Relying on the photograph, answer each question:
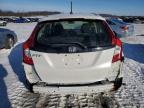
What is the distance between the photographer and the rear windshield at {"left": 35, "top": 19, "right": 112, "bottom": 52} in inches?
205

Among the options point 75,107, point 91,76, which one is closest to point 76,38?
point 91,76

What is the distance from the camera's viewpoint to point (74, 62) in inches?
203

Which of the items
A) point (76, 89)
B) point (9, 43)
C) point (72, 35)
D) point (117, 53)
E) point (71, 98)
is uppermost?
point (72, 35)

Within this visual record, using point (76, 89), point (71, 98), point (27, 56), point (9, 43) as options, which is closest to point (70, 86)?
point (76, 89)

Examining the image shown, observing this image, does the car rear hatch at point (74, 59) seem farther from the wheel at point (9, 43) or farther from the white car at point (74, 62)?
the wheel at point (9, 43)

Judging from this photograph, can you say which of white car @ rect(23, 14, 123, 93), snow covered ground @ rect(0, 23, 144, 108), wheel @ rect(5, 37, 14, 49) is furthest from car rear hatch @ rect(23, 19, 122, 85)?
wheel @ rect(5, 37, 14, 49)

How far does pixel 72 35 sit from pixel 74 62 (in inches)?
29.8

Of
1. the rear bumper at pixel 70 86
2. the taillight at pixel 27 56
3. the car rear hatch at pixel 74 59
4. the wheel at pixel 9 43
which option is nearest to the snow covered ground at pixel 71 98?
the rear bumper at pixel 70 86

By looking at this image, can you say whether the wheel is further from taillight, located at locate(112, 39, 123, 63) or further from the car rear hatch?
taillight, located at locate(112, 39, 123, 63)

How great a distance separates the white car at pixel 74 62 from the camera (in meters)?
5.16

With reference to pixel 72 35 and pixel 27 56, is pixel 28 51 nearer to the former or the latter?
pixel 27 56

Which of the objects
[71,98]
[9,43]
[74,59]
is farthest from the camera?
[9,43]

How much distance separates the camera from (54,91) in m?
5.21

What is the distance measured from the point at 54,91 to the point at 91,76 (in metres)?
0.72
